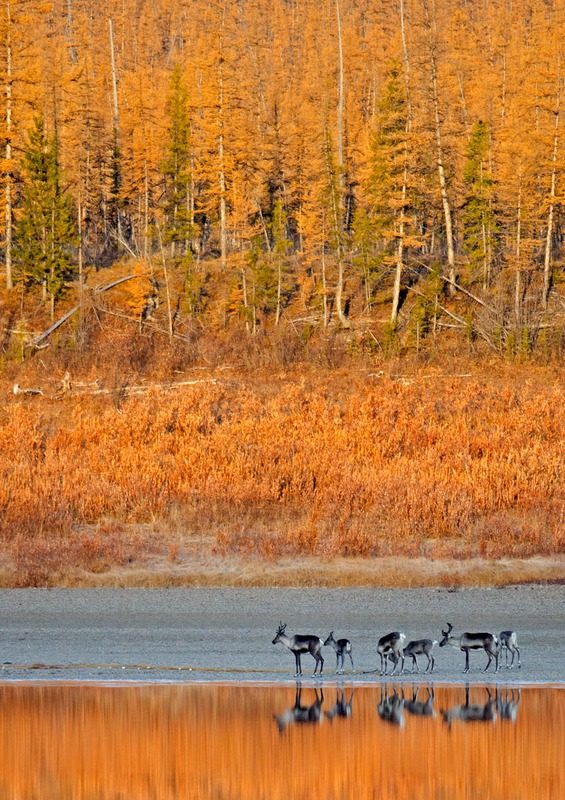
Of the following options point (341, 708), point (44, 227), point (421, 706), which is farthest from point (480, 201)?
point (341, 708)

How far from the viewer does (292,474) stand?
21.0 meters

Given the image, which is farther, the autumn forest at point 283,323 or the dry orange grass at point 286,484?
the autumn forest at point 283,323

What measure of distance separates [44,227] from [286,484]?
28.5 m

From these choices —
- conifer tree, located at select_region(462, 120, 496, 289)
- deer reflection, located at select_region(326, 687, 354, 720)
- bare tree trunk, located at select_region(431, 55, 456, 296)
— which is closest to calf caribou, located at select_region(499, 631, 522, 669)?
deer reflection, located at select_region(326, 687, 354, 720)

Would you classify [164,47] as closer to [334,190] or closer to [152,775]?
[334,190]

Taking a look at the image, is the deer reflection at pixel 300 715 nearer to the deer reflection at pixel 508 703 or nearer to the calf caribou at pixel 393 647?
the calf caribou at pixel 393 647

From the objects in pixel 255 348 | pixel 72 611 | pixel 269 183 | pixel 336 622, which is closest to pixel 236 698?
pixel 336 622

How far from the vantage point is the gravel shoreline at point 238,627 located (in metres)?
10.5

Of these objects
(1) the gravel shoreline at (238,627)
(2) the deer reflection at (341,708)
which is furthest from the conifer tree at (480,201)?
(2) the deer reflection at (341,708)

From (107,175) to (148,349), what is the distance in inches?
884

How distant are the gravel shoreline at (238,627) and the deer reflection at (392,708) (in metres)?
0.59

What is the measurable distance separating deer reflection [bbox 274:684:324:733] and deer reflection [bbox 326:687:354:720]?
0.26 feet

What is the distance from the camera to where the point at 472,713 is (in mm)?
9047

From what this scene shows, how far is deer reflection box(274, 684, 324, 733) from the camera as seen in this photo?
883 centimetres
